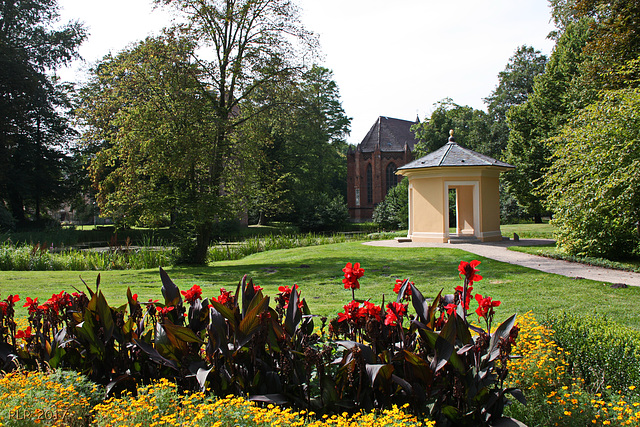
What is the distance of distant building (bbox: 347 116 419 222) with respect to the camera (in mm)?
52188

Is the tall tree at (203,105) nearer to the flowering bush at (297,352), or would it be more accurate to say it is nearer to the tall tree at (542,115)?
the flowering bush at (297,352)

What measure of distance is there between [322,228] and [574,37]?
21.4m

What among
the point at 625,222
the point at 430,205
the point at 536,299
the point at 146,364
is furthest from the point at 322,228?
the point at 146,364

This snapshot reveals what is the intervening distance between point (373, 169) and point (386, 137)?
4.87 metres

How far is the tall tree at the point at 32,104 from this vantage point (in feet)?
89.6

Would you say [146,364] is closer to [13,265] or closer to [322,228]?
[13,265]

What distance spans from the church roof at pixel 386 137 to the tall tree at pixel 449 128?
970 centimetres

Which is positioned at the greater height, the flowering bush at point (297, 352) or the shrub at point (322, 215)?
the shrub at point (322, 215)

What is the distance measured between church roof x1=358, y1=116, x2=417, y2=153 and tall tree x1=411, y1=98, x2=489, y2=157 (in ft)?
31.8

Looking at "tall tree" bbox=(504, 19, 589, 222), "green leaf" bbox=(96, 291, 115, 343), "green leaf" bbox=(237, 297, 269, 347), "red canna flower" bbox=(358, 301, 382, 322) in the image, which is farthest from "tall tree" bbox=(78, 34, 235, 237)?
"tall tree" bbox=(504, 19, 589, 222)

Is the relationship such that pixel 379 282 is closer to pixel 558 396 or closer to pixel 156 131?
pixel 558 396

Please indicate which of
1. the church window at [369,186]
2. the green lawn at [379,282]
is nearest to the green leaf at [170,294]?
the green lawn at [379,282]

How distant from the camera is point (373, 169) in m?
52.5

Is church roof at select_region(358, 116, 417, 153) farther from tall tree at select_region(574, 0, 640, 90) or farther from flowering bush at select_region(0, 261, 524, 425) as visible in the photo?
flowering bush at select_region(0, 261, 524, 425)
